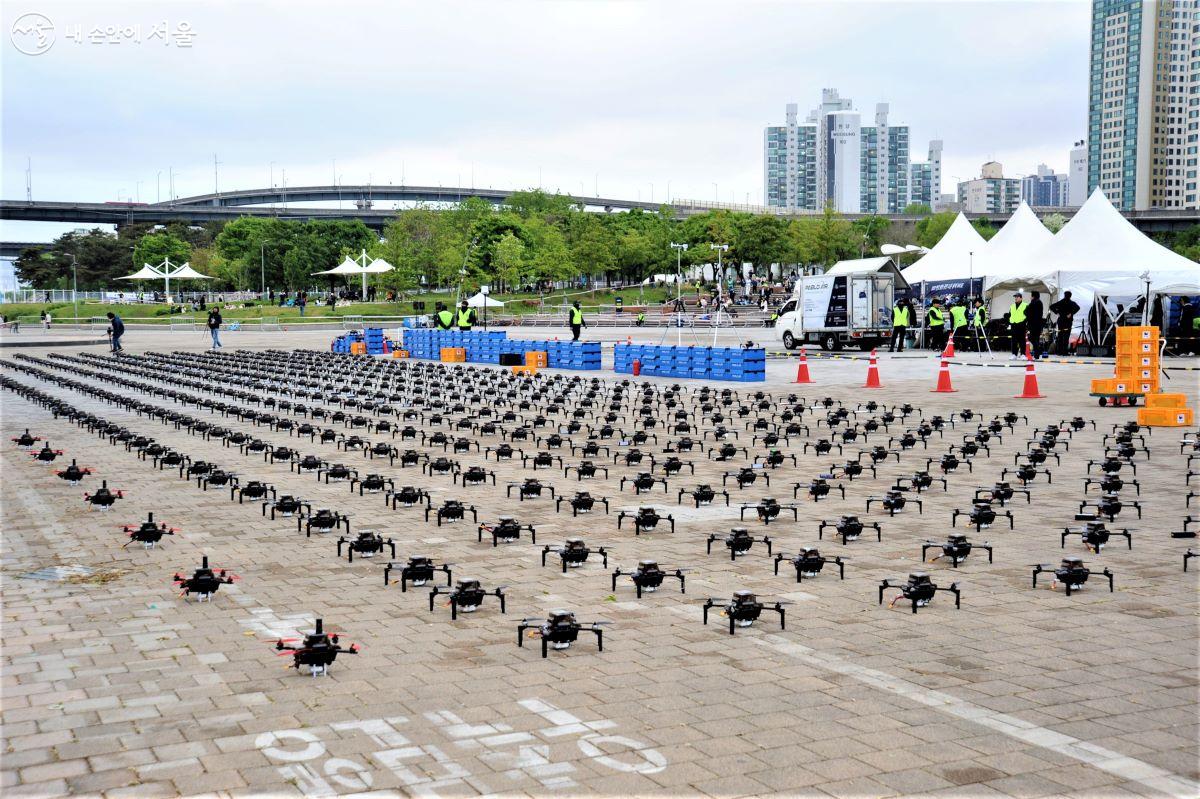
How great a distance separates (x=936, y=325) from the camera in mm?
42000

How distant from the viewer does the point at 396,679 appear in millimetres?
7191

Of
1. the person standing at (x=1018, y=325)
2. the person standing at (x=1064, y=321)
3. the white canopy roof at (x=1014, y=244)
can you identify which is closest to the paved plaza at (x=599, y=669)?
the person standing at (x=1018, y=325)

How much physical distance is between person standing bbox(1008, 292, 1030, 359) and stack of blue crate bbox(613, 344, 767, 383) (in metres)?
10.1

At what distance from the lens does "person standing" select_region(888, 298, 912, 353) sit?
4116 centimetres

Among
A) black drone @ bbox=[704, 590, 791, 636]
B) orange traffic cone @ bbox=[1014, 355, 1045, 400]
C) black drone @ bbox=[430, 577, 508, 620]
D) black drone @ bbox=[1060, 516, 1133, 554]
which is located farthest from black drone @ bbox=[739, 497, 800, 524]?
orange traffic cone @ bbox=[1014, 355, 1045, 400]

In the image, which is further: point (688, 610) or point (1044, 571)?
point (1044, 571)

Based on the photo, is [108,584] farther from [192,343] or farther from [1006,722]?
[192,343]

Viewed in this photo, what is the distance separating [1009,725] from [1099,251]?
1487 inches

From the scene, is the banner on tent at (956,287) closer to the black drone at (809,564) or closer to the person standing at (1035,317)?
the person standing at (1035,317)

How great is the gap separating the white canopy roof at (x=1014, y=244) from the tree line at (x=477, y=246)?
51765mm

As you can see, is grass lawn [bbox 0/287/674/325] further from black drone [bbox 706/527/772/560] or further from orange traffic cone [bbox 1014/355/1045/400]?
black drone [bbox 706/527/772/560]

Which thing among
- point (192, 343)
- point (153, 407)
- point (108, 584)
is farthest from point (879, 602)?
point (192, 343)

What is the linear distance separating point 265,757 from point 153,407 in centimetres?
2026

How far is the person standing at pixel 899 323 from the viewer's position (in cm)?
4116
